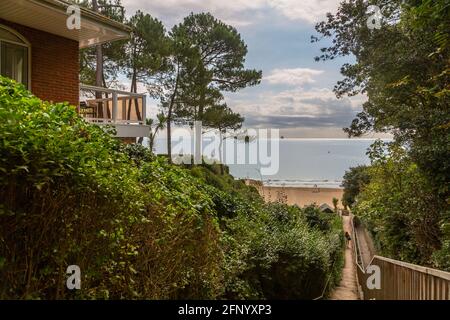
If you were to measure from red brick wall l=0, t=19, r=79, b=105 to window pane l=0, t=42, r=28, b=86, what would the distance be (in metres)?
0.14

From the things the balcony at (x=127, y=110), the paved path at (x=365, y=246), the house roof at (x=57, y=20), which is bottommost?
the paved path at (x=365, y=246)

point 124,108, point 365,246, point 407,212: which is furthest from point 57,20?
point 365,246

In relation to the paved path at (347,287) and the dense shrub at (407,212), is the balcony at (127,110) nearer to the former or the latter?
the paved path at (347,287)

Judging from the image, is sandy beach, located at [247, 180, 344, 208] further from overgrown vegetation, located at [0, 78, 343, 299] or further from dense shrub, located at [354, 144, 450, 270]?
overgrown vegetation, located at [0, 78, 343, 299]

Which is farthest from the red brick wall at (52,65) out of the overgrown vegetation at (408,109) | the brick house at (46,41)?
the overgrown vegetation at (408,109)

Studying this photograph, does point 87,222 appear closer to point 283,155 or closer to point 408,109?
point 408,109

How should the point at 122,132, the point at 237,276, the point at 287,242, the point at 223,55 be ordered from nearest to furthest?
the point at 237,276
the point at 287,242
the point at 122,132
the point at 223,55

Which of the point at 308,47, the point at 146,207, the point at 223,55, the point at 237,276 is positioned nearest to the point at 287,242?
the point at 237,276

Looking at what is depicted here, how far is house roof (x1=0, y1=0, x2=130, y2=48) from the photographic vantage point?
6.06 metres

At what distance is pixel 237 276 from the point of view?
504 cm

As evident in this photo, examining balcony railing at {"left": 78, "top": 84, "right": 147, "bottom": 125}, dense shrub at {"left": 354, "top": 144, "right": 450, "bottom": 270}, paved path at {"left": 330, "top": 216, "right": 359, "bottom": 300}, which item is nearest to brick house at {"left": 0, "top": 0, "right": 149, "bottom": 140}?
balcony railing at {"left": 78, "top": 84, "right": 147, "bottom": 125}

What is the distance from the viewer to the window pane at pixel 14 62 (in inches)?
266
